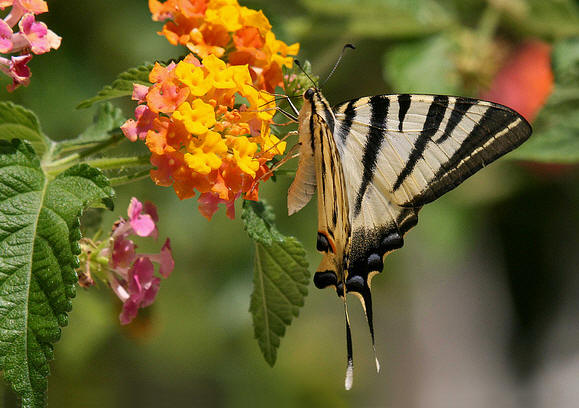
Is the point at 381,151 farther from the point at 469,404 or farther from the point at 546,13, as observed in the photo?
the point at 469,404

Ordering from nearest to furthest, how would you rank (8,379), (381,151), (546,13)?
(8,379)
(381,151)
(546,13)

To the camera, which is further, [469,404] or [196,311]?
[469,404]

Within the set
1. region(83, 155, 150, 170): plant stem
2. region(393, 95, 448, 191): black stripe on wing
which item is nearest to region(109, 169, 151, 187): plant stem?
region(83, 155, 150, 170): plant stem

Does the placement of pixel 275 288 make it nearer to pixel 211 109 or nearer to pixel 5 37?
pixel 211 109

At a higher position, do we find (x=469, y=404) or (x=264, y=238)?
(x=264, y=238)

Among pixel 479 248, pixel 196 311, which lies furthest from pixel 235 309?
pixel 479 248

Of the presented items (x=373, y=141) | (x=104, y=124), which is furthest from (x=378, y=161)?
(x=104, y=124)
